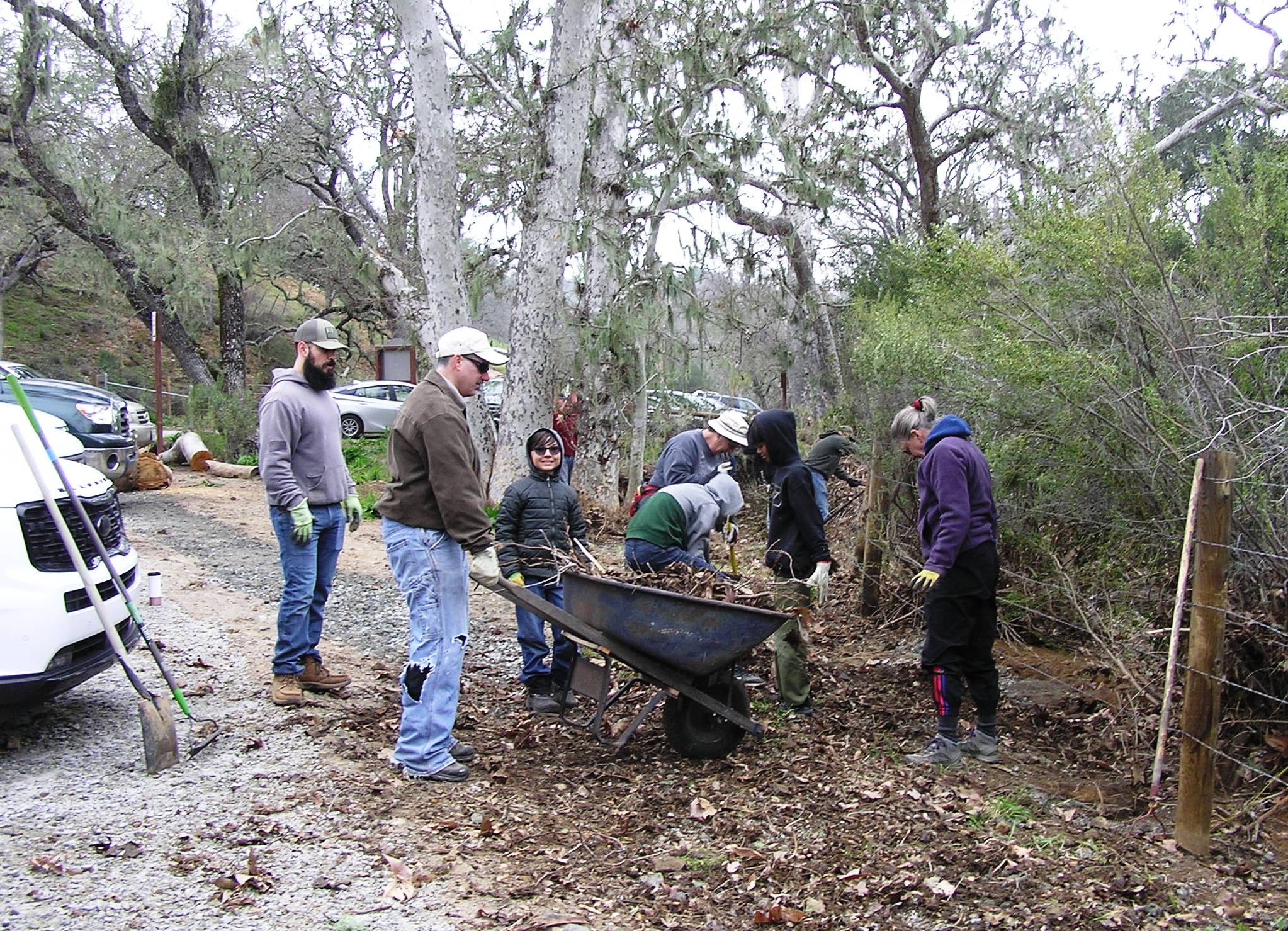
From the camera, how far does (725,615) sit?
15.1ft

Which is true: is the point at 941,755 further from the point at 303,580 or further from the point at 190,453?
the point at 190,453

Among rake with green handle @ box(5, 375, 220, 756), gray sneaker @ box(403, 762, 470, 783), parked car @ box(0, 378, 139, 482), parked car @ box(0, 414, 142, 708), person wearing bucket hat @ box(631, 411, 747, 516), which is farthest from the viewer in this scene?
parked car @ box(0, 378, 139, 482)

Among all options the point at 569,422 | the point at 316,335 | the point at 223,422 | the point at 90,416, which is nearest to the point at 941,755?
the point at 316,335

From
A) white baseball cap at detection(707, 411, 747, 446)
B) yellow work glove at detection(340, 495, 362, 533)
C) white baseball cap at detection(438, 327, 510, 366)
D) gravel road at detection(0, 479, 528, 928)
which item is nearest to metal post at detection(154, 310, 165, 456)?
gravel road at detection(0, 479, 528, 928)

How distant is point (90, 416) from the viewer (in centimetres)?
1193

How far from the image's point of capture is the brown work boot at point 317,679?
5621 mm

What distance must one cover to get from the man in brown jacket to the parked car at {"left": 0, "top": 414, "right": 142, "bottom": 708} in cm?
138

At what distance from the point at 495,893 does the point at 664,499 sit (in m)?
2.35

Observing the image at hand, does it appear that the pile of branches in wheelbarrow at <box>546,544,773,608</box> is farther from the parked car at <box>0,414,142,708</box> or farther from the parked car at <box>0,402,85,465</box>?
the parked car at <box>0,402,85,465</box>

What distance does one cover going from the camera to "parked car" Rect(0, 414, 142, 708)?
4.14 meters

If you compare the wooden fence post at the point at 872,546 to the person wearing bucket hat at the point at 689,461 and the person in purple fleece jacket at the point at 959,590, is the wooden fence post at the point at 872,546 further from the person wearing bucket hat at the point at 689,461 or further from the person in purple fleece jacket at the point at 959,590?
the person in purple fleece jacket at the point at 959,590

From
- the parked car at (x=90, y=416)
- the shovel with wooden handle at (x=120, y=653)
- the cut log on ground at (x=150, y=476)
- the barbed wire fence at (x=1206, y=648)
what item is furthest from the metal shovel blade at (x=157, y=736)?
the cut log on ground at (x=150, y=476)

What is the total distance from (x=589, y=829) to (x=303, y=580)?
2.11 metres

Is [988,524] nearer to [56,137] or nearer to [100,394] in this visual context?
[100,394]
